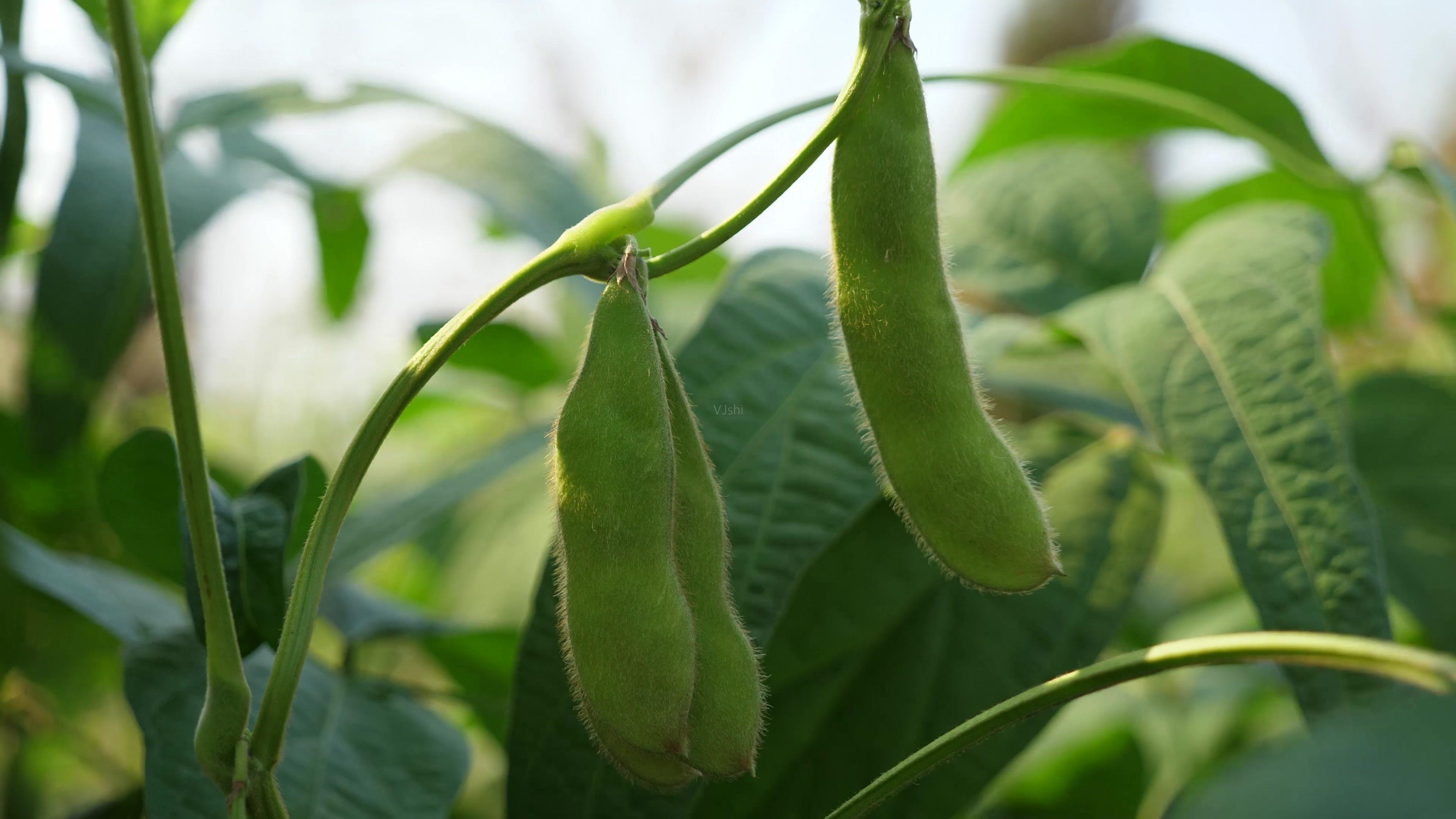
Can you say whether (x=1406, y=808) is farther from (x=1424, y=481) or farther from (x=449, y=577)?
(x=449, y=577)

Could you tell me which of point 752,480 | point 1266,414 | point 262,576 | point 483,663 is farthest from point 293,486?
point 1266,414

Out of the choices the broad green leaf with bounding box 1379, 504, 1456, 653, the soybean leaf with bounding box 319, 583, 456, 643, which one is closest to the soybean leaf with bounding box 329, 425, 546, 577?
the soybean leaf with bounding box 319, 583, 456, 643

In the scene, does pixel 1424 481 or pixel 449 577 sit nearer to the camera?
pixel 1424 481

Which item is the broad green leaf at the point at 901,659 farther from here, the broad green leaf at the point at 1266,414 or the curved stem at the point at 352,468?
the curved stem at the point at 352,468

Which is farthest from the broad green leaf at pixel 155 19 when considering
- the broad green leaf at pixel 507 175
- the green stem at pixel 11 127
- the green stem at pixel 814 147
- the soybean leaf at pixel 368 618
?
the green stem at pixel 814 147

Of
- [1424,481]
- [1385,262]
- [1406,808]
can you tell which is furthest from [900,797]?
[1385,262]
